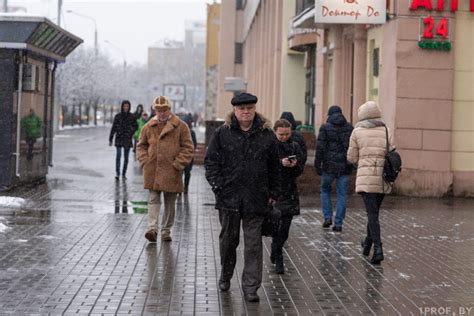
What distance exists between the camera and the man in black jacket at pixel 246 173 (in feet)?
29.6

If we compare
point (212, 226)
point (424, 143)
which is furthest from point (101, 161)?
point (212, 226)

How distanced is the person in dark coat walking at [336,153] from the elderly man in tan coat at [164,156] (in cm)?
216

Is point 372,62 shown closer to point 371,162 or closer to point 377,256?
point 371,162

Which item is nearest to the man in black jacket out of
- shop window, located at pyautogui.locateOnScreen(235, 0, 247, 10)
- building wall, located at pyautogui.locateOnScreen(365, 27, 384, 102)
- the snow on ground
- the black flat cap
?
the black flat cap

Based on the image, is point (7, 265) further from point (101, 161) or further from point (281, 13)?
point (281, 13)

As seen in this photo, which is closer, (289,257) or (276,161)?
(276,161)

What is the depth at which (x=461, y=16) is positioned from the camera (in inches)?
824

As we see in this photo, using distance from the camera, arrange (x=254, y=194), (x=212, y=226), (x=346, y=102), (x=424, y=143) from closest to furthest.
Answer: (x=254, y=194), (x=212, y=226), (x=424, y=143), (x=346, y=102)

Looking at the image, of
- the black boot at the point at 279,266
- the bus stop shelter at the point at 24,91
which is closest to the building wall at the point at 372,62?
the bus stop shelter at the point at 24,91

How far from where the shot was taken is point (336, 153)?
14.1m

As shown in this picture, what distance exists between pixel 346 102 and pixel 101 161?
8611 millimetres

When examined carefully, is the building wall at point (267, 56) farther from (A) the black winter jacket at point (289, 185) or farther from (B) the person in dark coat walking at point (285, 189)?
(A) the black winter jacket at point (289, 185)

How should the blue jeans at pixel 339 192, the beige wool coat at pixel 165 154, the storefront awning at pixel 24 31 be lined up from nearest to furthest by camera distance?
the beige wool coat at pixel 165 154, the blue jeans at pixel 339 192, the storefront awning at pixel 24 31

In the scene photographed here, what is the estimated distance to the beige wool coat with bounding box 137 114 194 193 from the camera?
1270 cm
